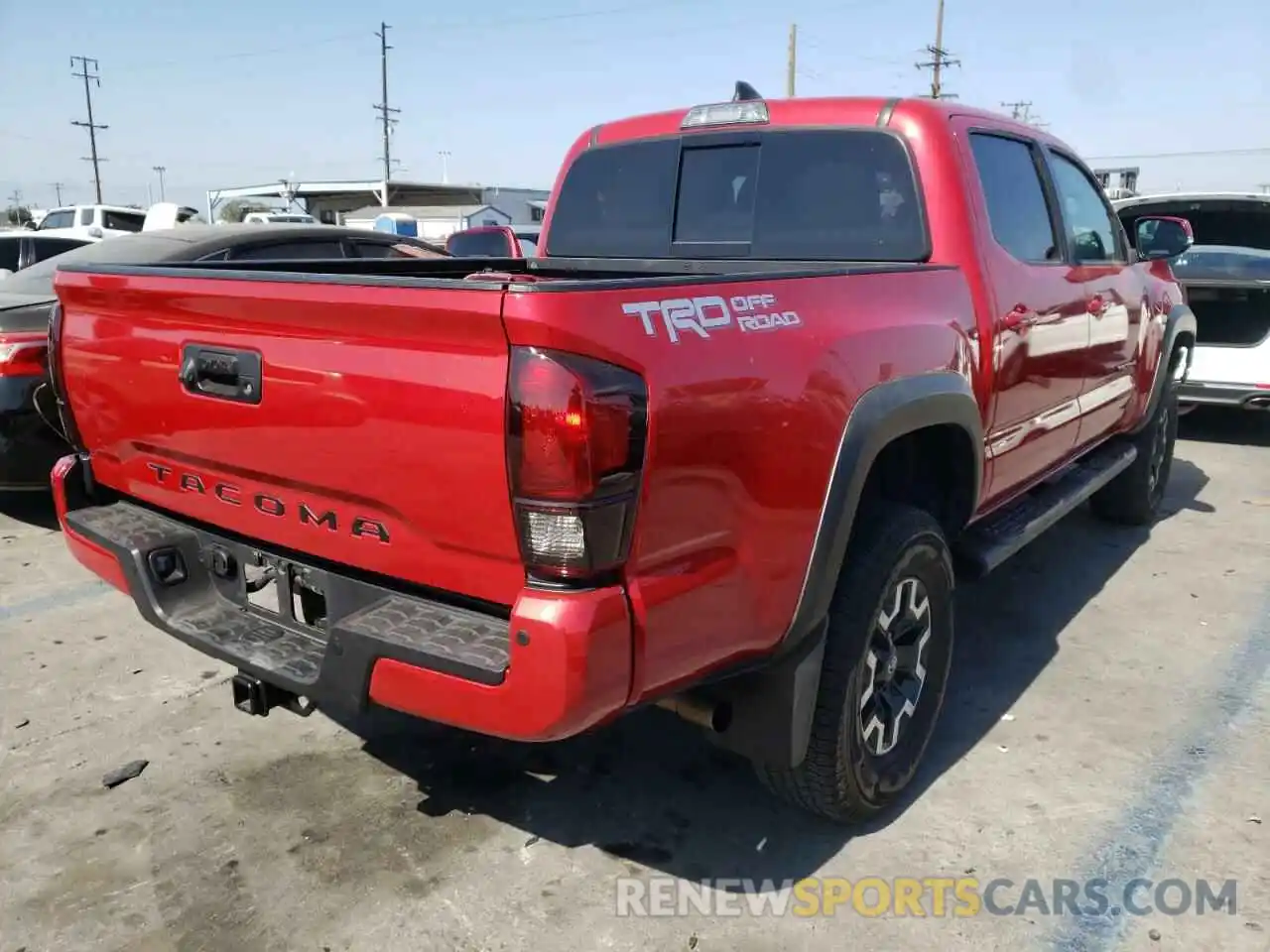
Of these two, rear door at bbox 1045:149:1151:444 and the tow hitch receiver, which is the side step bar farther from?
the tow hitch receiver

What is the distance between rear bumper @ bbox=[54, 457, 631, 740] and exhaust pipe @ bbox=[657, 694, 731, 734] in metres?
0.46

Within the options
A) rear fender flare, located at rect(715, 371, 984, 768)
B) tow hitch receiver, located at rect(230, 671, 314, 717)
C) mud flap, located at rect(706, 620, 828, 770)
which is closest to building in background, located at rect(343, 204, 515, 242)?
tow hitch receiver, located at rect(230, 671, 314, 717)

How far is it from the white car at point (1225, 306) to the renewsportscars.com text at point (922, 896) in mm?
5774

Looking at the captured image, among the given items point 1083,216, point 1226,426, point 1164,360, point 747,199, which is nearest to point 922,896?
point 747,199

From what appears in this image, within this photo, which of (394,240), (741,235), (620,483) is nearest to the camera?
(620,483)

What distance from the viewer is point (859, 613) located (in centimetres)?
257

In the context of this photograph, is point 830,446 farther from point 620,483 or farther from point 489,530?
point 489,530

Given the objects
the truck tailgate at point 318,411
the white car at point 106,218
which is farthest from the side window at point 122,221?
the truck tailgate at point 318,411

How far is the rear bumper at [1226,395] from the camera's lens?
7.30 metres

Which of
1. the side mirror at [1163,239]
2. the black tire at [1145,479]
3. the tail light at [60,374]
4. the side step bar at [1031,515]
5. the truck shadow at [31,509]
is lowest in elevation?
the truck shadow at [31,509]

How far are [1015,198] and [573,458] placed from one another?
2.57 meters

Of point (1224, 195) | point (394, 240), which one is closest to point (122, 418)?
point (394, 240)

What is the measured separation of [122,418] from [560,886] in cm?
171

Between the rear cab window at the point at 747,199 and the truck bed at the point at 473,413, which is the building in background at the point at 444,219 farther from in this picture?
the truck bed at the point at 473,413
